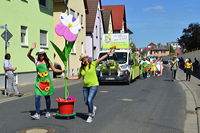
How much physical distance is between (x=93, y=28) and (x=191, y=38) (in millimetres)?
38365

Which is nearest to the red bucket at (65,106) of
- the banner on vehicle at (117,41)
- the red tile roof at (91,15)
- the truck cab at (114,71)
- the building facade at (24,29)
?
the building facade at (24,29)

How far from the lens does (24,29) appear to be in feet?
60.2

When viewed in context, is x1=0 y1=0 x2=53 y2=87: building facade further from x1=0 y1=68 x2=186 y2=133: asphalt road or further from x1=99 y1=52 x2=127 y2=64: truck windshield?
x1=0 y1=68 x2=186 y2=133: asphalt road

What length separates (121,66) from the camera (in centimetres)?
1694

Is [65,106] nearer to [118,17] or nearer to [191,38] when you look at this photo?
[118,17]

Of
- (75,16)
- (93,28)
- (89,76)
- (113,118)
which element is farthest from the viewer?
(93,28)

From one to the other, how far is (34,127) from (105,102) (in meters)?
4.20

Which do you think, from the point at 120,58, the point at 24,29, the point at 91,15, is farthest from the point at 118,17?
the point at 120,58

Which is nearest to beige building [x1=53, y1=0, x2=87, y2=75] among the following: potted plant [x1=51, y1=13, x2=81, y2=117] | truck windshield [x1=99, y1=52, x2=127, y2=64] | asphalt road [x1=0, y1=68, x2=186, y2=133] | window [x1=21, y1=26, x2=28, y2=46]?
window [x1=21, y1=26, x2=28, y2=46]

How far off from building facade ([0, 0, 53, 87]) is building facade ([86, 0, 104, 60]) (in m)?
13.6

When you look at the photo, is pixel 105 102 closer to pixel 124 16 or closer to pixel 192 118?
pixel 192 118

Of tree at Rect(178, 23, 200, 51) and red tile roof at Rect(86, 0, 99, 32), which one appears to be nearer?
red tile roof at Rect(86, 0, 99, 32)

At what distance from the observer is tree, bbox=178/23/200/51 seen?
64800 mm

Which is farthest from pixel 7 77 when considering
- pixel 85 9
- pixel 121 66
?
pixel 85 9
